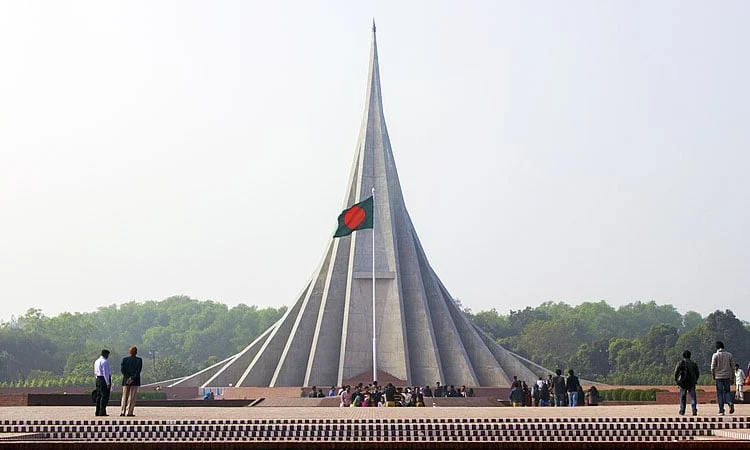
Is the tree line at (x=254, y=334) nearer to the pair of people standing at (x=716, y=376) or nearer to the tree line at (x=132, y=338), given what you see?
the tree line at (x=132, y=338)

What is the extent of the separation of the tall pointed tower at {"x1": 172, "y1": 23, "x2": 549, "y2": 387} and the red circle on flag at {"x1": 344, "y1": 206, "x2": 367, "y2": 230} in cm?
438

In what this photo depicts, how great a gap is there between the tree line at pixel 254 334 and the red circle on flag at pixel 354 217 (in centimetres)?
1655

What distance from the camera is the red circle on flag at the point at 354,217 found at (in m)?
29.2

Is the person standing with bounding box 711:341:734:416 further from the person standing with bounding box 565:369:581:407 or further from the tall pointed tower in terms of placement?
the tall pointed tower

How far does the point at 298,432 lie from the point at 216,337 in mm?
72700

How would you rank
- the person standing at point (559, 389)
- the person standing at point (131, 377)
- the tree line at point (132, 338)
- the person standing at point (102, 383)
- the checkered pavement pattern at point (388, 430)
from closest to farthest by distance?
1. the checkered pavement pattern at point (388, 430)
2. the person standing at point (131, 377)
3. the person standing at point (102, 383)
4. the person standing at point (559, 389)
5. the tree line at point (132, 338)

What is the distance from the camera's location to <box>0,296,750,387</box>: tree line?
5328 centimetres

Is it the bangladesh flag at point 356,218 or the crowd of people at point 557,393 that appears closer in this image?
the crowd of people at point 557,393

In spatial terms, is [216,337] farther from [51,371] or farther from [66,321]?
[51,371]

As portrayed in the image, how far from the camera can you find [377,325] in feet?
108

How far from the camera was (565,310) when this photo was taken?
91.0 metres

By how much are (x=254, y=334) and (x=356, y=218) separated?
5633 centimetres

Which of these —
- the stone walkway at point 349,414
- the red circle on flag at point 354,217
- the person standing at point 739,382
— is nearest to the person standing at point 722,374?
the stone walkway at point 349,414

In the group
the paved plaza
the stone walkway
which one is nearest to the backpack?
the stone walkway
